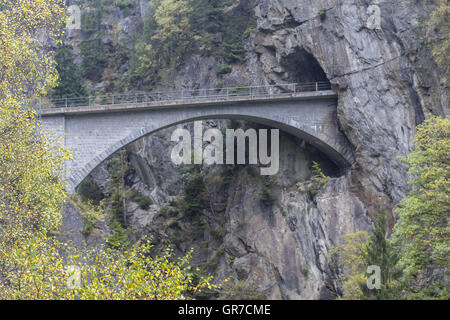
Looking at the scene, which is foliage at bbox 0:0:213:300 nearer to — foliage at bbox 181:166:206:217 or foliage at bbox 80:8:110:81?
foliage at bbox 181:166:206:217

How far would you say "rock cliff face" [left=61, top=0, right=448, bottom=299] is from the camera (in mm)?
23359

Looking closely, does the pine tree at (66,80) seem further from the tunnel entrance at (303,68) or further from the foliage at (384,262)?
the foliage at (384,262)

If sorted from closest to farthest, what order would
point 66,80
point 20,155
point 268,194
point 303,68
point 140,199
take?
point 20,155 → point 268,194 → point 303,68 → point 140,199 → point 66,80

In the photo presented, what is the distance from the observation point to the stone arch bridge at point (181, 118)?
2559 cm

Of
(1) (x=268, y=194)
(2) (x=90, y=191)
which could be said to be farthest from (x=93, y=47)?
(1) (x=268, y=194)

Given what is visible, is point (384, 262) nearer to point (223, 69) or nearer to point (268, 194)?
point (268, 194)

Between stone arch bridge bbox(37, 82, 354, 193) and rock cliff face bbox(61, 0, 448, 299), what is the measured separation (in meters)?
1.16

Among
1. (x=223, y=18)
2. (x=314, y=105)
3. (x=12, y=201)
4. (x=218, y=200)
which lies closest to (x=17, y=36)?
(x=12, y=201)

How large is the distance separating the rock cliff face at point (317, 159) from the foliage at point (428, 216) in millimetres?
6615

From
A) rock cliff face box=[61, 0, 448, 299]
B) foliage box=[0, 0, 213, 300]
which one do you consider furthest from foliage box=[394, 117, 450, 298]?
foliage box=[0, 0, 213, 300]

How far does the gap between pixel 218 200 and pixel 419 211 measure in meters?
16.4

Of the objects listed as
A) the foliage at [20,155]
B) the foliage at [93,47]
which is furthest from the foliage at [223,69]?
the foliage at [20,155]

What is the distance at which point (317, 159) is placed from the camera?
89.5ft

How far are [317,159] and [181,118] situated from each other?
319 inches
